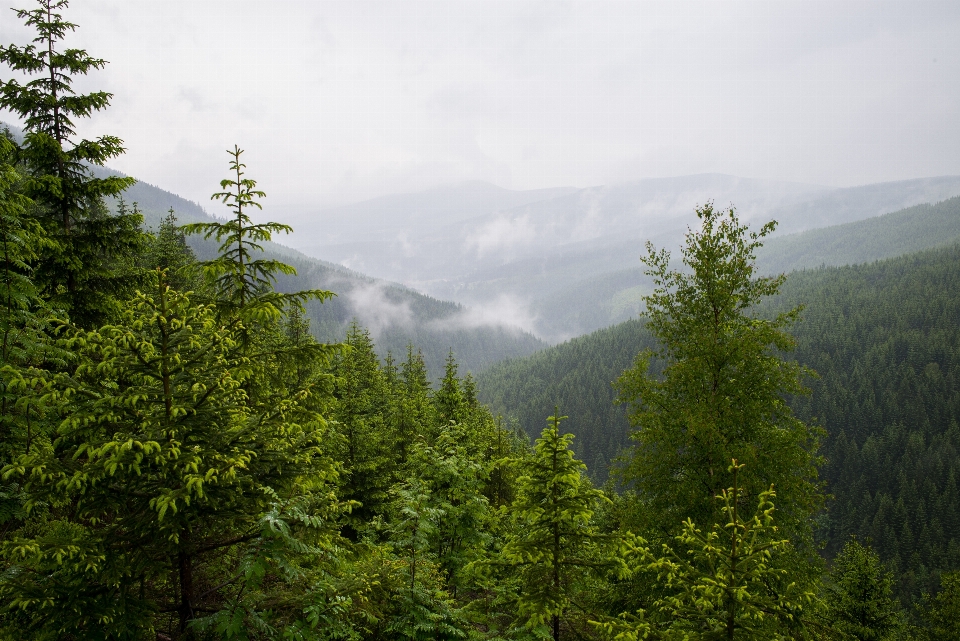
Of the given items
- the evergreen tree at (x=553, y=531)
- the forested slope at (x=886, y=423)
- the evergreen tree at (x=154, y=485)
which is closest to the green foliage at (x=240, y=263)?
the evergreen tree at (x=154, y=485)

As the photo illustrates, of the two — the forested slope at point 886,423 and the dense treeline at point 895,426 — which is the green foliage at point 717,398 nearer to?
the forested slope at point 886,423

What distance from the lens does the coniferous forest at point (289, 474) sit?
532cm

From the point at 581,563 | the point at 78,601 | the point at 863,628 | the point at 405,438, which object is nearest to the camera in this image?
the point at 78,601

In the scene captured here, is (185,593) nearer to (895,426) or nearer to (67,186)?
(67,186)

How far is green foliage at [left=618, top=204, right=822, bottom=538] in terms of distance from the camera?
11.1 m

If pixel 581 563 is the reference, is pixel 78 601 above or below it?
above

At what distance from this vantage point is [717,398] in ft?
38.4

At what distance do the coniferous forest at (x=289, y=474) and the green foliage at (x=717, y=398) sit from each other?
69 millimetres

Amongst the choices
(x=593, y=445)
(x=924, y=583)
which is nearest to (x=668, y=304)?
(x=924, y=583)

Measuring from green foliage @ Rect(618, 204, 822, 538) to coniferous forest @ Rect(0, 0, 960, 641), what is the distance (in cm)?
7

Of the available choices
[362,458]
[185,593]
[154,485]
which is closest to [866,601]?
[362,458]

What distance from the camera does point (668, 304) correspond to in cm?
1307

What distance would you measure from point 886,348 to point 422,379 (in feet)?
703

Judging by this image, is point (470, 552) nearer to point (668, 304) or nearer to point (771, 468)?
point (771, 468)
